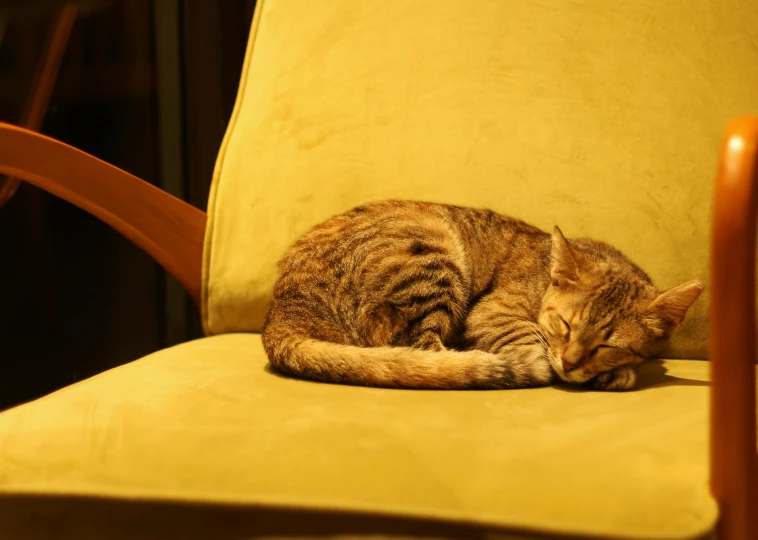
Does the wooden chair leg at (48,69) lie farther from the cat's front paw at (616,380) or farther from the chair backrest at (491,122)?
the cat's front paw at (616,380)

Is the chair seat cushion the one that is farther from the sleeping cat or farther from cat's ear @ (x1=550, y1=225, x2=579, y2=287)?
cat's ear @ (x1=550, y1=225, x2=579, y2=287)

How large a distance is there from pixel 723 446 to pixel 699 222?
2.14ft

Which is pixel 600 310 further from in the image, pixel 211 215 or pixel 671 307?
pixel 211 215

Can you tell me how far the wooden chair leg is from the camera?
1.91 meters

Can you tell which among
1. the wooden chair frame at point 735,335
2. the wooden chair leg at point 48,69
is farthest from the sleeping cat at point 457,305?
the wooden chair leg at point 48,69

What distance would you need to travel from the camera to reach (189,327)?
223 cm

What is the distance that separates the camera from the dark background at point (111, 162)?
2.02 meters

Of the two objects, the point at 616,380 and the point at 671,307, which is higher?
the point at 671,307

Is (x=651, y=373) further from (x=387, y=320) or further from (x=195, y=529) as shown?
(x=195, y=529)

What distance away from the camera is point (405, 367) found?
106 cm

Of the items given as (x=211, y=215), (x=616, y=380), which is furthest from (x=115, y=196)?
(x=616, y=380)

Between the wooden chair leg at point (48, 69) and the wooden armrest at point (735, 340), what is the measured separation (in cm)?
169

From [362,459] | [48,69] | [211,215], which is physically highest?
[48,69]

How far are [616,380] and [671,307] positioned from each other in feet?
0.51
